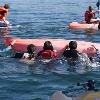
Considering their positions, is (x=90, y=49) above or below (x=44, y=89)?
above

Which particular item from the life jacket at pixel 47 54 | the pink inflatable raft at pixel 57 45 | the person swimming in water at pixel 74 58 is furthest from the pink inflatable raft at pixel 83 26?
the life jacket at pixel 47 54

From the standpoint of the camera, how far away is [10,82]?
10.3 meters

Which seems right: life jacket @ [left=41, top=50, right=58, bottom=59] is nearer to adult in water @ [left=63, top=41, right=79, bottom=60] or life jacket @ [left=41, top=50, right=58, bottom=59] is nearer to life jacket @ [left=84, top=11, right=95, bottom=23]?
adult in water @ [left=63, top=41, right=79, bottom=60]

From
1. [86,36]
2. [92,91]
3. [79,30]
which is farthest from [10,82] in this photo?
[79,30]

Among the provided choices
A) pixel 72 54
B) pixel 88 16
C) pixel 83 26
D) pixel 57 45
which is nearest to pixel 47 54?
pixel 72 54

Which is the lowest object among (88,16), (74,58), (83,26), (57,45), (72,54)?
(74,58)

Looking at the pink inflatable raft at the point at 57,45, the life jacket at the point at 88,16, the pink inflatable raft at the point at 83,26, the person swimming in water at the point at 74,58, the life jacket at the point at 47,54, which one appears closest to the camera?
the person swimming in water at the point at 74,58

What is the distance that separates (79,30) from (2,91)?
523 inches

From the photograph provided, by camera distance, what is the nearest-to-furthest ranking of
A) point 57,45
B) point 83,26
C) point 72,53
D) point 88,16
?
1. point 72,53
2. point 57,45
3. point 83,26
4. point 88,16

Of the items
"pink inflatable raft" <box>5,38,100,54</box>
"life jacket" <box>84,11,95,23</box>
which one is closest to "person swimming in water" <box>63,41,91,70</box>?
"pink inflatable raft" <box>5,38,100,54</box>

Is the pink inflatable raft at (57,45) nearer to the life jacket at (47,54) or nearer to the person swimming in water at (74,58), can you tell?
the person swimming in water at (74,58)

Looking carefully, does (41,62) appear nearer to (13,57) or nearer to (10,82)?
(13,57)

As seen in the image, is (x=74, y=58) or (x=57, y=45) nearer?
(x=74, y=58)

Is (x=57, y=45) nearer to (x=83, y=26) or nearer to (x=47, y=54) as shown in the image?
(x=47, y=54)
